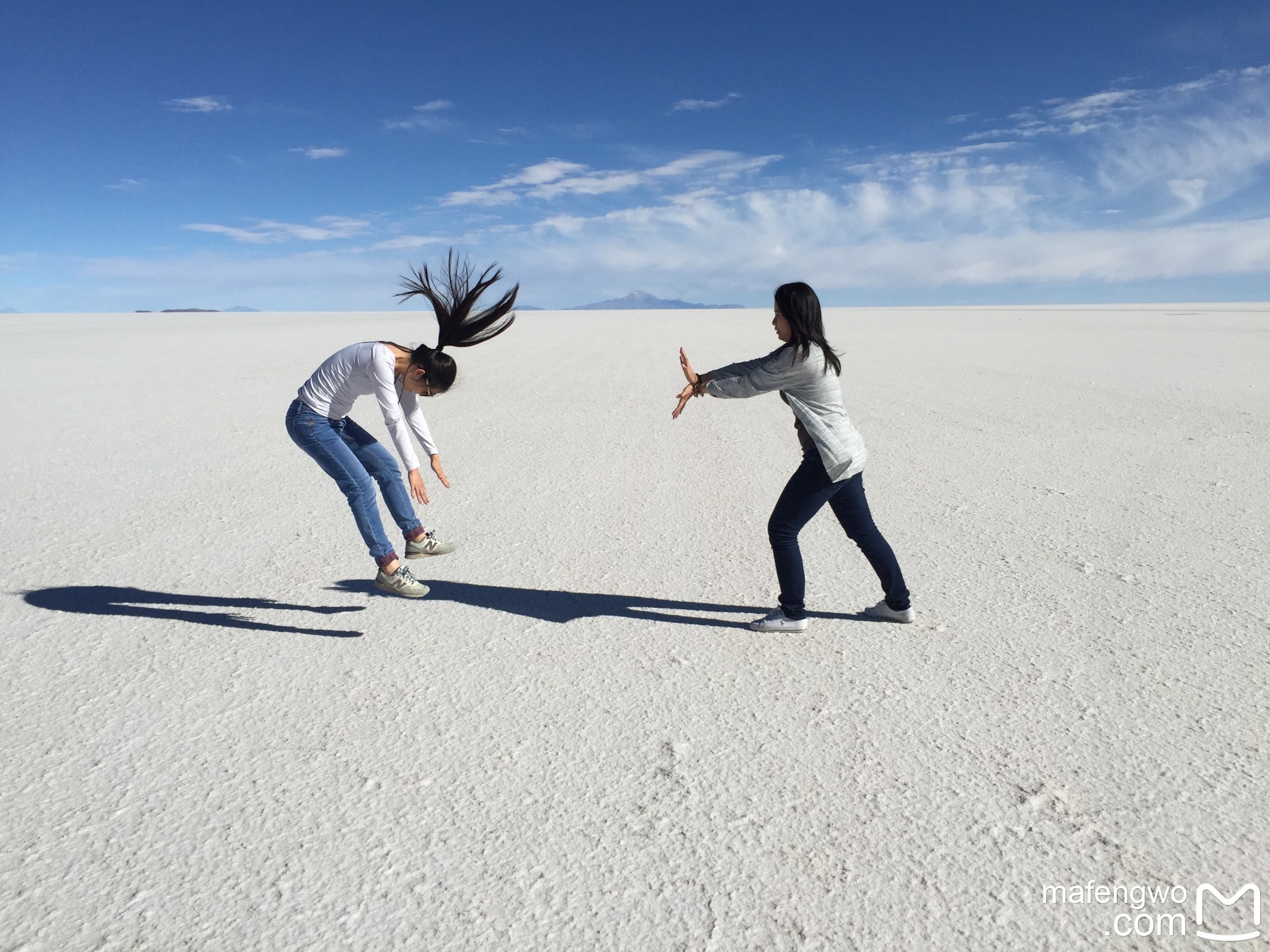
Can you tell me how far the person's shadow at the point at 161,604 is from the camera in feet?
13.9

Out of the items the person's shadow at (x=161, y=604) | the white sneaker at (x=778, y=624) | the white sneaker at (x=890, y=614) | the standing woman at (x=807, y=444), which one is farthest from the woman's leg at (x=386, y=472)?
the white sneaker at (x=890, y=614)

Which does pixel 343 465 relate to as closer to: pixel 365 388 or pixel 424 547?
pixel 365 388

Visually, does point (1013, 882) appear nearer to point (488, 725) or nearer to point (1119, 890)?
point (1119, 890)

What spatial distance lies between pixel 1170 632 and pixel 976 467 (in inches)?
148

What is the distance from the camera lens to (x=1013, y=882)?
2.32 meters

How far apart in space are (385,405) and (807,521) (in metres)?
2.18

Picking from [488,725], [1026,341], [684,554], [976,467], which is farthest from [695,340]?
[488,725]

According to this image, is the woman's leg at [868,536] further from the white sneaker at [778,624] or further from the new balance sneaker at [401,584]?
the new balance sneaker at [401,584]

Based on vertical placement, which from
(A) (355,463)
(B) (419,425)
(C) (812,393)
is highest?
(C) (812,393)

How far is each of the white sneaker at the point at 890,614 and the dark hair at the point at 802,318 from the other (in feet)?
4.25

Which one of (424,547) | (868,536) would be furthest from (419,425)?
(868,536)

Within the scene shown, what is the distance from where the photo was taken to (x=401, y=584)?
4457mm

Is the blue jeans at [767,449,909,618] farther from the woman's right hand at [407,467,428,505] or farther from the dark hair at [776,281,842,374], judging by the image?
the woman's right hand at [407,467,428,505]
